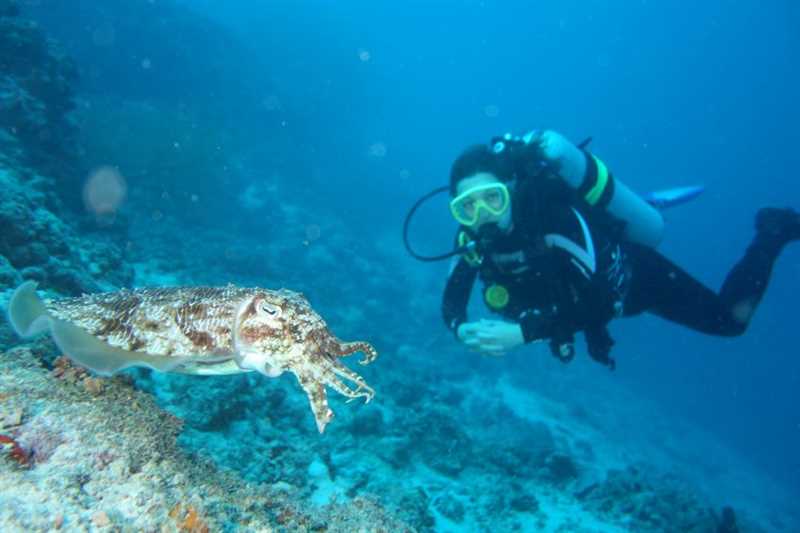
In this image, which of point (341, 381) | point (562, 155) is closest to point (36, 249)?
point (341, 381)

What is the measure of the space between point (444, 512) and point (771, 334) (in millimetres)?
105989

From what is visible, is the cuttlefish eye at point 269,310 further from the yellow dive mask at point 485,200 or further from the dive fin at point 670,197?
the dive fin at point 670,197

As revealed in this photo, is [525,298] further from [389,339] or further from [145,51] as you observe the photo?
[145,51]

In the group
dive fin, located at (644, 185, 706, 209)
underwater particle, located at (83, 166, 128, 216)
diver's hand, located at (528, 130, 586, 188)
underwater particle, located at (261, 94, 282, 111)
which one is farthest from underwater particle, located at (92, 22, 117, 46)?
dive fin, located at (644, 185, 706, 209)

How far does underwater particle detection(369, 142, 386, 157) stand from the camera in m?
49.7

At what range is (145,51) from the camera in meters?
27.9

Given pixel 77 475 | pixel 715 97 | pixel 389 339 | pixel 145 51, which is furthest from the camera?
pixel 715 97

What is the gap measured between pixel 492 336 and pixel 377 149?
4912cm

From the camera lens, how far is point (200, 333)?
2.92 m

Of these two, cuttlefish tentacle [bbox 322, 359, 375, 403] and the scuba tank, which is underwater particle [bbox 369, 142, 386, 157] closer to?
the scuba tank

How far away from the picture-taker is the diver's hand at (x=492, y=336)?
5711 mm

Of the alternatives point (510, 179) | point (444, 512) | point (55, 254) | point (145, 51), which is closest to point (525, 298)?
point (510, 179)

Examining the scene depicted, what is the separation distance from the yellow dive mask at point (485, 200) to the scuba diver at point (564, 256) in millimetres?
16

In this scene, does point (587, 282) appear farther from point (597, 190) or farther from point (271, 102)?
point (271, 102)
